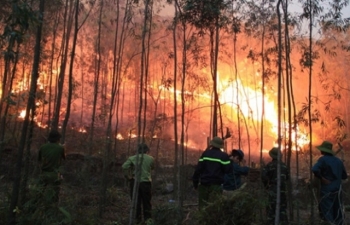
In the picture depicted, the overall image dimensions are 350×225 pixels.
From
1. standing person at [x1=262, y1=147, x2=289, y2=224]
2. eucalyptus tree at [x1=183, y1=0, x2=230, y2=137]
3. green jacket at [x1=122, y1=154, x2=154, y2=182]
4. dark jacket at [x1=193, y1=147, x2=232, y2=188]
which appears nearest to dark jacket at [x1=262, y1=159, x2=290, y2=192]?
standing person at [x1=262, y1=147, x2=289, y2=224]

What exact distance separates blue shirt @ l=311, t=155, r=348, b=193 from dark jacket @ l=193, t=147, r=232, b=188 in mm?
1418

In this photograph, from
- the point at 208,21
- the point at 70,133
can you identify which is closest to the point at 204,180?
the point at 208,21

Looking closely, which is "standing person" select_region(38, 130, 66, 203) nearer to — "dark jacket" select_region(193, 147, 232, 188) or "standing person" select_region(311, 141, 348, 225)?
"dark jacket" select_region(193, 147, 232, 188)

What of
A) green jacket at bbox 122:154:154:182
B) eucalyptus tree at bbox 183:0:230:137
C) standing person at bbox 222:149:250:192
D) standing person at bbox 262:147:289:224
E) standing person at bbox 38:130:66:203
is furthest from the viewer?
eucalyptus tree at bbox 183:0:230:137

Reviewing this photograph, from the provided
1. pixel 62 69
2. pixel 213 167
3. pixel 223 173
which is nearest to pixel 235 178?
pixel 223 173

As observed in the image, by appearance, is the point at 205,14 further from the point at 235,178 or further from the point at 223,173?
the point at 223,173

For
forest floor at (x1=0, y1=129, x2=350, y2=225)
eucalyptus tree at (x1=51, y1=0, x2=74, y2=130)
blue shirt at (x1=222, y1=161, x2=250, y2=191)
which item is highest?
eucalyptus tree at (x1=51, y1=0, x2=74, y2=130)

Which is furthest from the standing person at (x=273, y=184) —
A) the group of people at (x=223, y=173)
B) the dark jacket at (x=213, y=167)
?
the dark jacket at (x=213, y=167)

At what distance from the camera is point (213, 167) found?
18.0 ft

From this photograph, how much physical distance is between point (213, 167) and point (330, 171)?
183cm

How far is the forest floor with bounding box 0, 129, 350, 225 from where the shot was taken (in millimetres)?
5688

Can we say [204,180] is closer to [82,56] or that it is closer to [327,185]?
[327,185]

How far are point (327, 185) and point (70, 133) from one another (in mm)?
18177

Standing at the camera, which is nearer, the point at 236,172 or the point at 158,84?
the point at 236,172
